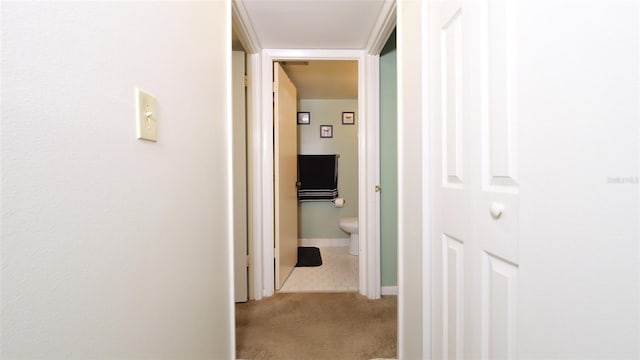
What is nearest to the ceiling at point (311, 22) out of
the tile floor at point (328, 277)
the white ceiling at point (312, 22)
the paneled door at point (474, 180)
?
the white ceiling at point (312, 22)

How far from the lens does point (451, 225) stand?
3.48 feet

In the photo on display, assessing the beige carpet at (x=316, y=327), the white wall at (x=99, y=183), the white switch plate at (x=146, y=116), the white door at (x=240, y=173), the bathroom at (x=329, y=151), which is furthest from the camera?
the bathroom at (x=329, y=151)

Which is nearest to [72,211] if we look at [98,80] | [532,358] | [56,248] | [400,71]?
[56,248]

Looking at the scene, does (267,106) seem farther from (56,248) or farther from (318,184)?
(56,248)

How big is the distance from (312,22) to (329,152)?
93.6 inches

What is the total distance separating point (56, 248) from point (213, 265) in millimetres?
808

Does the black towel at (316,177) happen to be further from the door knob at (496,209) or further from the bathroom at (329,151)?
the door knob at (496,209)

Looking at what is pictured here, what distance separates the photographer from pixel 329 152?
4.30m

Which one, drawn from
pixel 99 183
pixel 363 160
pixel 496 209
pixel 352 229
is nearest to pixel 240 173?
pixel 363 160

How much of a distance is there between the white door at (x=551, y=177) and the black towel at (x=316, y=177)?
3219 mm

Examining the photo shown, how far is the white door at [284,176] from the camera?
2555 millimetres

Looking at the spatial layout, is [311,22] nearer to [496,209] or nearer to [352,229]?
[496,209]

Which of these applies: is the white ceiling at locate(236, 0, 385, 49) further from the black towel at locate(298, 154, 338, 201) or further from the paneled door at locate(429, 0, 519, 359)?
the black towel at locate(298, 154, 338, 201)

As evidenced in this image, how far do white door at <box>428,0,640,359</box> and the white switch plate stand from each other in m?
0.88
